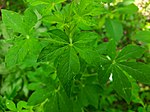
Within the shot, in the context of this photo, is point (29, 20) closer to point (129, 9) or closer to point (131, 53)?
point (131, 53)

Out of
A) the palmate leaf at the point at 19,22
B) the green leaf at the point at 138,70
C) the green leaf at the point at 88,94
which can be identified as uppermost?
the palmate leaf at the point at 19,22

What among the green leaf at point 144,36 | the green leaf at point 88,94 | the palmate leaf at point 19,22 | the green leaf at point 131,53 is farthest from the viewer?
the green leaf at point 88,94

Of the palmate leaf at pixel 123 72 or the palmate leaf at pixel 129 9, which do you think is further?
the palmate leaf at pixel 129 9

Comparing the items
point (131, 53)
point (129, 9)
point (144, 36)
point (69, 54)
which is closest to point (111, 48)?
point (131, 53)

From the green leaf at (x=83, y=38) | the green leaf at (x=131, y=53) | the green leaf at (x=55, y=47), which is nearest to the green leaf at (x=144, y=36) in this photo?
the green leaf at (x=131, y=53)

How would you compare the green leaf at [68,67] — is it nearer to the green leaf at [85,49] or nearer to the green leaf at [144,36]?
the green leaf at [85,49]

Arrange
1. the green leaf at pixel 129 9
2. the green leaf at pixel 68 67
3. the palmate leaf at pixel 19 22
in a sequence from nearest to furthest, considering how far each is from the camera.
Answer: the green leaf at pixel 68 67, the palmate leaf at pixel 19 22, the green leaf at pixel 129 9
